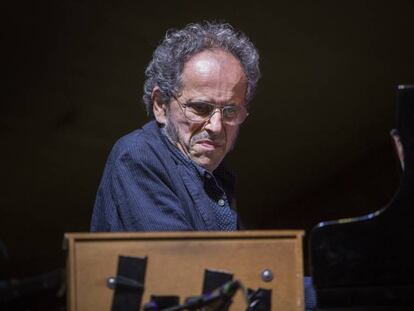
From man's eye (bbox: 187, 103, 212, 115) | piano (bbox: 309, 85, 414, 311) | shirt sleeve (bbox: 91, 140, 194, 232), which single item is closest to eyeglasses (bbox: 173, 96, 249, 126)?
man's eye (bbox: 187, 103, 212, 115)

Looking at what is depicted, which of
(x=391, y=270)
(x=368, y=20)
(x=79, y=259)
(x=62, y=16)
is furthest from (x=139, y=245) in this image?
(x=368, y=20)

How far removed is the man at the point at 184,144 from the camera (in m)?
2.53

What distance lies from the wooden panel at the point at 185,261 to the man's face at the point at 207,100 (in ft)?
2.29

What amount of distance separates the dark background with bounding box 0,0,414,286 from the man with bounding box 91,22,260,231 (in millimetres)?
1380

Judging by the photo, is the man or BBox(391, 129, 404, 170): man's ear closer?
BBox(391, 129, 404, 170): man's ear

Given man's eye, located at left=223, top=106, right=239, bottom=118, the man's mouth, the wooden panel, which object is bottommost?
the wooden panel

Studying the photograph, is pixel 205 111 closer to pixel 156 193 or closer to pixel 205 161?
pixel 205 161

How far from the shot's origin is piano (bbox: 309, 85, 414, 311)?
2047mm

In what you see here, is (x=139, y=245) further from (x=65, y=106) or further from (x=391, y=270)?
(x=65, y=106)

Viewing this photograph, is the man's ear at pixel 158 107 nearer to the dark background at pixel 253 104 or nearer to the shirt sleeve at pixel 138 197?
the shirt sleeve at pixel 138 197

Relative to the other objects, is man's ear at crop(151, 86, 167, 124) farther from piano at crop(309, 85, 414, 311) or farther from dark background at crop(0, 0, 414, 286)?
dark background at crop(0, 0, 414, 286)

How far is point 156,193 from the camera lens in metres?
2.51

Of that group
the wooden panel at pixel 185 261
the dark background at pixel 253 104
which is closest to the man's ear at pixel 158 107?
the wooden panel at pixel 185 261

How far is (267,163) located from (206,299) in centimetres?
336
